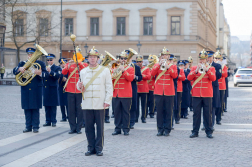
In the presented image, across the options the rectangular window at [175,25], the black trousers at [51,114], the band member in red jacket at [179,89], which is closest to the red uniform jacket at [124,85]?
the black trousers at [51,114]

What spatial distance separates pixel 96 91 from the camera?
24.0 ft

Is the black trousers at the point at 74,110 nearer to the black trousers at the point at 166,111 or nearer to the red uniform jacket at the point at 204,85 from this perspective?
the black trousers at the point at 166,111

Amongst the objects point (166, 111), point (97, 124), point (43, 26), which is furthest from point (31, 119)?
point (43, 26)

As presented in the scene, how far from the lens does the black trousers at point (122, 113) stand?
9.65 meters

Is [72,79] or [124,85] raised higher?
[72,79]

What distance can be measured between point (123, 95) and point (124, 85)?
0.27 m

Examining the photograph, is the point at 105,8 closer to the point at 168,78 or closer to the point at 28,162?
the point at 168,78

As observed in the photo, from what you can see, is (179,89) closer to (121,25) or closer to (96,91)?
(96,91)

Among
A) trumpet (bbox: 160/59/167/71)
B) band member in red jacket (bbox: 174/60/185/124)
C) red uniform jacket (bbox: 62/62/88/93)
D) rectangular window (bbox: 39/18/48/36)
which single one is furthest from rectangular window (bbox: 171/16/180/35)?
trumpet (bbox: 160/59/167/71)

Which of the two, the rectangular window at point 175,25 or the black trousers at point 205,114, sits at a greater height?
the rectangular window at point 175,25

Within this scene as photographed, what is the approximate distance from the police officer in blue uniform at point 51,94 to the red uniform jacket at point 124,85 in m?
1.85

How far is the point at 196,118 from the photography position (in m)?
9.39

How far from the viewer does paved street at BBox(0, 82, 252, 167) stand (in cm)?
686

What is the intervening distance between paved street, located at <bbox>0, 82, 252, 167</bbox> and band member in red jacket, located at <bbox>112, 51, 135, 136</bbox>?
351 mm
